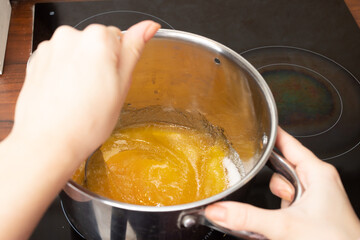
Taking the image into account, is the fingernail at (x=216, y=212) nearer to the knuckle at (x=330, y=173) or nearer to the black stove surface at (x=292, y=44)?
the knuckle at (x=330, y=173)

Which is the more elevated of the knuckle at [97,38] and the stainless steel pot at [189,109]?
the knuckle at [97,38]

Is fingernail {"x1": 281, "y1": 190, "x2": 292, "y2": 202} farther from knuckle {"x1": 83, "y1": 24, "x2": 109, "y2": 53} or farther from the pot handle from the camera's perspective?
knuckle {"x1": 83, "y1": 24, "x2": 109, "y2": 53}

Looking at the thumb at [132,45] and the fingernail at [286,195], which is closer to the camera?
the thumb at [132,45]

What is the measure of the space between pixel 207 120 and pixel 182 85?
0.09m

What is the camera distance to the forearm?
0.40 meters

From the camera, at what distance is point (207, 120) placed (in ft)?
2.49

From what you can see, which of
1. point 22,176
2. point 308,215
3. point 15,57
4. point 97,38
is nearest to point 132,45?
point 97,38

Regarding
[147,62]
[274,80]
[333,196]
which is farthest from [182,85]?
[333,196]

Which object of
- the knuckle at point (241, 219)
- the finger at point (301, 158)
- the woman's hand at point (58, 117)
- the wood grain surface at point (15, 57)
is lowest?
the wood grain surface at point (15, 57)

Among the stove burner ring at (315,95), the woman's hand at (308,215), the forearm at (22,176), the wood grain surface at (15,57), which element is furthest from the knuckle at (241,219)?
Result: the wood grain surface at (15,57)

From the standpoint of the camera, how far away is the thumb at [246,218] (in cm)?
45

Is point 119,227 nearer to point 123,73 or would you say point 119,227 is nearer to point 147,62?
point 123,73

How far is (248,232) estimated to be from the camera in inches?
18.4

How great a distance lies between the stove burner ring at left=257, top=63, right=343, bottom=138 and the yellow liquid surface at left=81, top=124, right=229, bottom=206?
17 cm
